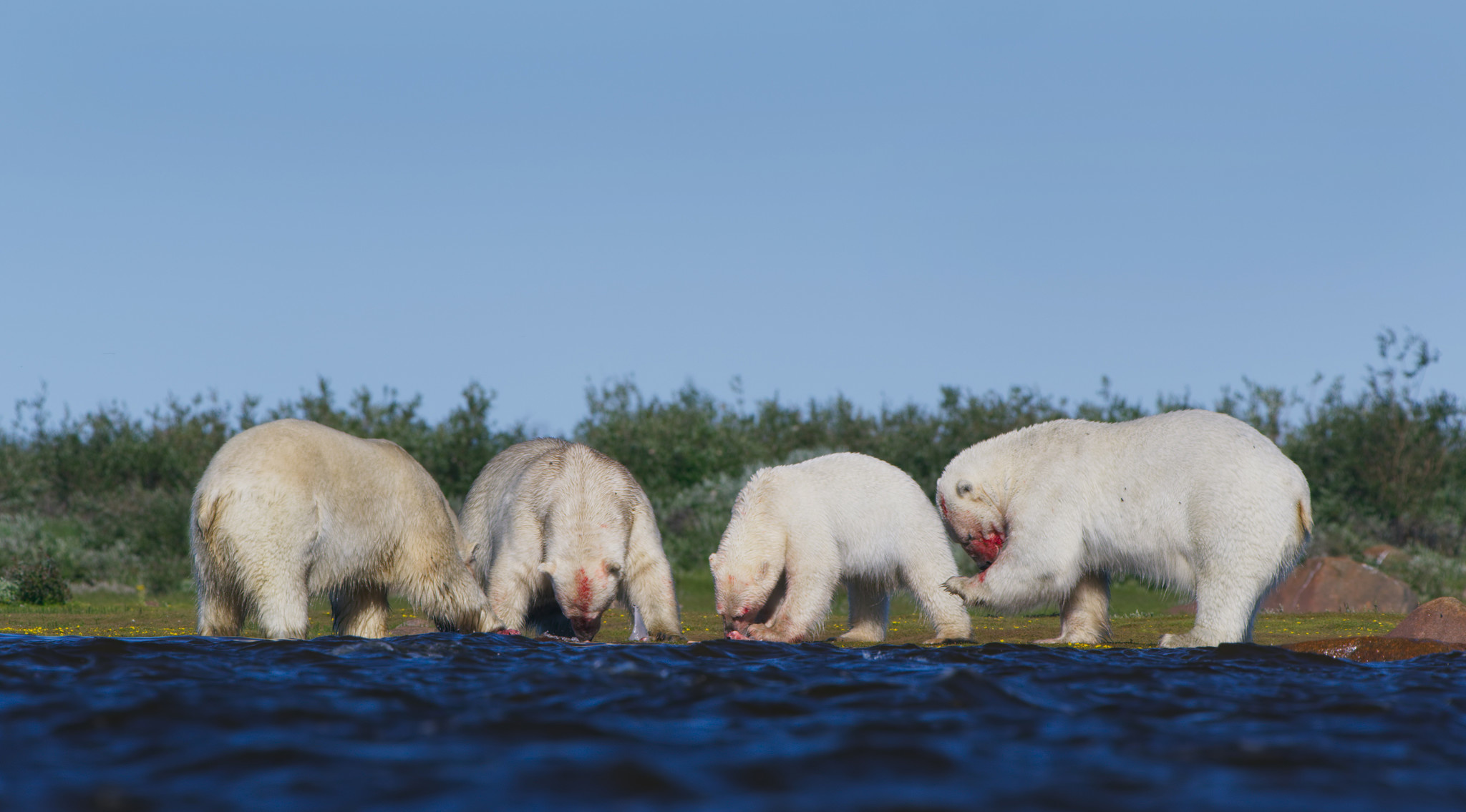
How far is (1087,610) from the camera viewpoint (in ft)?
39.5

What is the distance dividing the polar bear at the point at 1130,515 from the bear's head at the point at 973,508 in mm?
13

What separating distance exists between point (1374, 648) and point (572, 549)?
273 inches

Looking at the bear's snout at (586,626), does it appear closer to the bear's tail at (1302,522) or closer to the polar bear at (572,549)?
the polar bear at (572,549)

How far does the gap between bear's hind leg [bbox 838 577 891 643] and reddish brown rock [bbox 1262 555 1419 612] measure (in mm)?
9323

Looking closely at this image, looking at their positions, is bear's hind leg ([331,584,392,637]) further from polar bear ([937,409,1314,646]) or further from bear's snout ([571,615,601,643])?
polar bear ([937,409,1314,646])

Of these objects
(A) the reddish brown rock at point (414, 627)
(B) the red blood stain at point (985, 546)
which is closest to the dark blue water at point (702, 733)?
(B) the red blood stain at point (985, 546)

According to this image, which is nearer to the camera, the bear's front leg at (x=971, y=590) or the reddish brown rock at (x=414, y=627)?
the bear's front leg at (x=971, y=590)

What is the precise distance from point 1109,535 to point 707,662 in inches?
186

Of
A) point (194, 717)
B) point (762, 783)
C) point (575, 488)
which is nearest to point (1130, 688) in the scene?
point (762, 783)

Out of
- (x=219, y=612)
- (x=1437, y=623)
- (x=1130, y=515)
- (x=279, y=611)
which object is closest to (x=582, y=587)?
(x=279, y=611)

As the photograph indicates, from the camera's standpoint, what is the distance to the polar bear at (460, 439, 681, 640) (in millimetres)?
11023

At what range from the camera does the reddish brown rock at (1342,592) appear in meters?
19.2

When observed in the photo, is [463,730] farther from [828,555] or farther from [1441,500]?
[1441,500]

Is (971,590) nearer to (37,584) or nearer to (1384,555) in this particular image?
(37,584)
